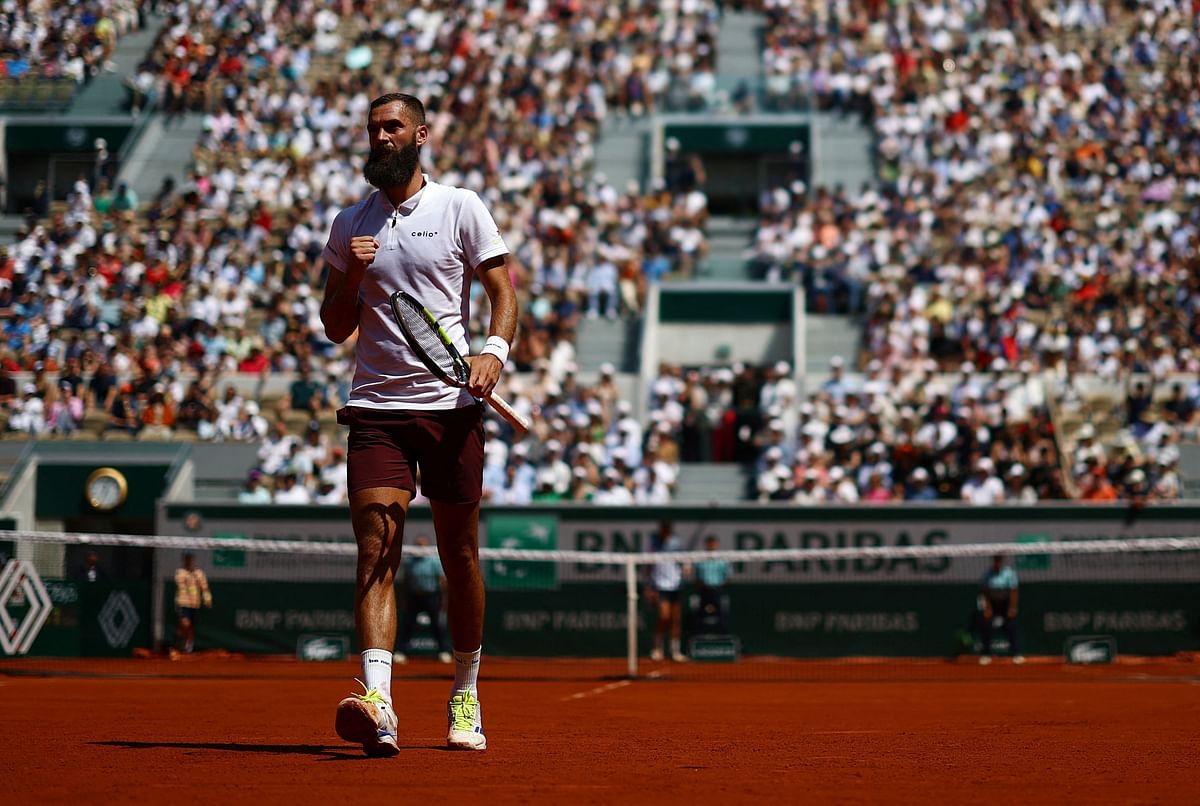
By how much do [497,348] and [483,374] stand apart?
15 cm

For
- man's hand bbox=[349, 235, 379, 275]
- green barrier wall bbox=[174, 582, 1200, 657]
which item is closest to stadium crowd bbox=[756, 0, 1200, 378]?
green barrier wall bbox=[174, 582, 1200, 657]

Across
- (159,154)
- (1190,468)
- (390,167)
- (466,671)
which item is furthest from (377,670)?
(159,154)

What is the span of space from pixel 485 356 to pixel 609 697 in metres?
6.83

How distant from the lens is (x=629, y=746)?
7027 mm

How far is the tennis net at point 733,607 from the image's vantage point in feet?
64.0

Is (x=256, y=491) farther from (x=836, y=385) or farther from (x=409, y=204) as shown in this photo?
(x=409, y=204)

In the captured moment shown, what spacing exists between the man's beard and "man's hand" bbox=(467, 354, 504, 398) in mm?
808

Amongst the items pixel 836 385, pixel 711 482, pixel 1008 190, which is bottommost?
pixel 711 482

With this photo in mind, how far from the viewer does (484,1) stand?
36.2 meters

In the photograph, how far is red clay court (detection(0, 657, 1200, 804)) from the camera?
5258 millimetres

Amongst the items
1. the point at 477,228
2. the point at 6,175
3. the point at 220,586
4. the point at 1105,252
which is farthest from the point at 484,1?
→ the point at 477,228

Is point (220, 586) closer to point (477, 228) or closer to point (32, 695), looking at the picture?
point (32, 695)

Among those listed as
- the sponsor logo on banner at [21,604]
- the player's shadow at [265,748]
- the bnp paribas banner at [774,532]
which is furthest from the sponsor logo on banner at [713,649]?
the player's shadow at [265,748]

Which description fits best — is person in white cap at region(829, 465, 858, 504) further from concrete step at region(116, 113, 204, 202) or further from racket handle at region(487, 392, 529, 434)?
concrete step at region(116, 113, 204, 202)
